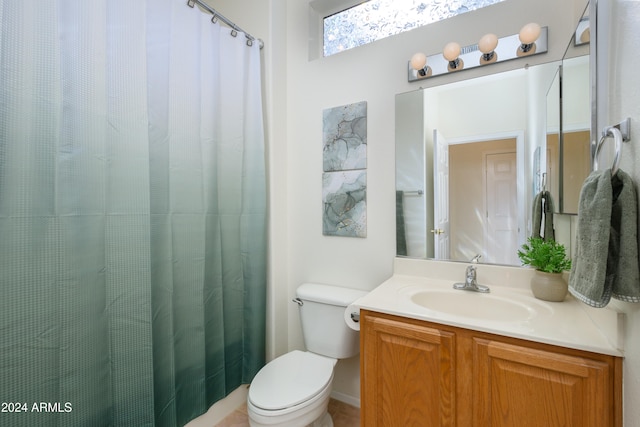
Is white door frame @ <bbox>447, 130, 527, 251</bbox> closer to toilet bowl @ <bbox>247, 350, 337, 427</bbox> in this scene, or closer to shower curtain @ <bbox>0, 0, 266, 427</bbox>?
toilet bowl @ <bbox>247, 350, 337, 427</bbox>

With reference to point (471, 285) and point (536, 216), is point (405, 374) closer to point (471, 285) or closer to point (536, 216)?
point (471, 285)

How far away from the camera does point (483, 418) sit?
96 centimetres

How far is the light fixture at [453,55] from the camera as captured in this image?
1.36 m

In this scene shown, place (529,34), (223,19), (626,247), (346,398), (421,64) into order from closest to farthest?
1. (626,247)
2. (529,34)
3. (421,64)
4. (223,19)
5. (346,398)

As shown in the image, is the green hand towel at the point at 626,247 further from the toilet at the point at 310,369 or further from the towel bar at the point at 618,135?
the toilet at the point at 310,369

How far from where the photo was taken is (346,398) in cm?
180

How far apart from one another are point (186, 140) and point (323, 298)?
107 centimetres

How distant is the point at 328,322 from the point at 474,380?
80 cm

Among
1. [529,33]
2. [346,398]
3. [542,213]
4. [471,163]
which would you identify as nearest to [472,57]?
[529,33]

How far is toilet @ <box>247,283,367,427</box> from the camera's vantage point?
123 centimetres

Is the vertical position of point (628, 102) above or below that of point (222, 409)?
above

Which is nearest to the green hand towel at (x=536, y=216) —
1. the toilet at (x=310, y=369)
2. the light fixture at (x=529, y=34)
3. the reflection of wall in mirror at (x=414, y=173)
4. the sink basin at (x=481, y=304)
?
the sink basin at (x=481, y=304)

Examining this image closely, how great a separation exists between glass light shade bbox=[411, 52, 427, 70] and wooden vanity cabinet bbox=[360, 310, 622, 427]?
1.19 m

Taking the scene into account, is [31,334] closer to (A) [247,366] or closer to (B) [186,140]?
(B) [186,140]
